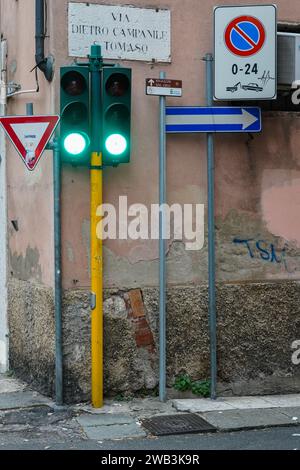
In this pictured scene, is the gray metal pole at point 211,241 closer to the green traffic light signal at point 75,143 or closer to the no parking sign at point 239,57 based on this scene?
the no parking sign at point 239,57

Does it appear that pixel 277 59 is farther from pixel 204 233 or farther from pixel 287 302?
pixel 287 302

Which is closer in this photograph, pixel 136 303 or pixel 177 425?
pixel 177 425

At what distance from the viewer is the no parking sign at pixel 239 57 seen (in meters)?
8.15

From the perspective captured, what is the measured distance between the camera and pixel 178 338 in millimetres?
8328

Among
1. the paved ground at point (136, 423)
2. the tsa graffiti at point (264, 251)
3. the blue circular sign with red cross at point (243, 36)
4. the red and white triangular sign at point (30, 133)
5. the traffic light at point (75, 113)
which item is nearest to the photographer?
the paved ground at point (136, 423)

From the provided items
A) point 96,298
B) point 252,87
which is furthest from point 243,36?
point 96,298

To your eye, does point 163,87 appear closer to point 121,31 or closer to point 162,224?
point 121,31

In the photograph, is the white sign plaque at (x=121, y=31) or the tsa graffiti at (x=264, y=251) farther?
the tsa graffiti at (x=264, y=251)

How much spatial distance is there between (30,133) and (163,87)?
1.54 metres

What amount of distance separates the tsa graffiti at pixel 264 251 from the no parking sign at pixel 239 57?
5.40ft

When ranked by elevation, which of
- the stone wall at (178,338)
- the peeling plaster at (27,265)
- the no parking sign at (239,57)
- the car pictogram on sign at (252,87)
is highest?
the no parking sign at (239,57)

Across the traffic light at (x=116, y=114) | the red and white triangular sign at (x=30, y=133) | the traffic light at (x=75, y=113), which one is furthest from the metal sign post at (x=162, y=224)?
the red and white triangular sign at (x=30, y=133)

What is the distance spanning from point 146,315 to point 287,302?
5.61ft

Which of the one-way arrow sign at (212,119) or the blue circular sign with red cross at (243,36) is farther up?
the blue circular sign with red cross at (243,36)
